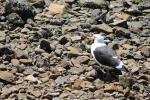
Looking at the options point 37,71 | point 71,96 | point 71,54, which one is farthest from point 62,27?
point 71,96

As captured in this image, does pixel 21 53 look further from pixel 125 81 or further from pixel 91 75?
pixel 125 81

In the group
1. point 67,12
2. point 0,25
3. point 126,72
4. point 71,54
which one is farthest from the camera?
point 67,12

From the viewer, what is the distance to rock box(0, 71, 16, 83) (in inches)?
373

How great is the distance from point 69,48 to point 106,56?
127 cm

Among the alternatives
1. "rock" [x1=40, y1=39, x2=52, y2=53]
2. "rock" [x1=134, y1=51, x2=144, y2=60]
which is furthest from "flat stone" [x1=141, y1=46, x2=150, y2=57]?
"rock" [x1=40, y1=39, x2=52, y2=53]

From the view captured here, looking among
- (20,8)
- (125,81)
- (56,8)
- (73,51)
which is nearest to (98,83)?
(125,81)

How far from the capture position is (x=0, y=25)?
37.8ft

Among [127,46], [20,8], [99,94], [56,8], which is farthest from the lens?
[56,8]

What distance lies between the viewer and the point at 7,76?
956 cm

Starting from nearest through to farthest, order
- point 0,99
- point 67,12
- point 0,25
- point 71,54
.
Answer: point 0,99
point 71,54
point 0,25
point 67,12

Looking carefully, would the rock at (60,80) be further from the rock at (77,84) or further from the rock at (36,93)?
the rock at (36,93)

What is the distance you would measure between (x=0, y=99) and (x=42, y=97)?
2.50 ft

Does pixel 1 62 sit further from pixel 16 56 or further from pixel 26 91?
pixel 26 91

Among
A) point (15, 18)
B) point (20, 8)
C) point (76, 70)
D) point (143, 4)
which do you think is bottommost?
point (76, 70)
